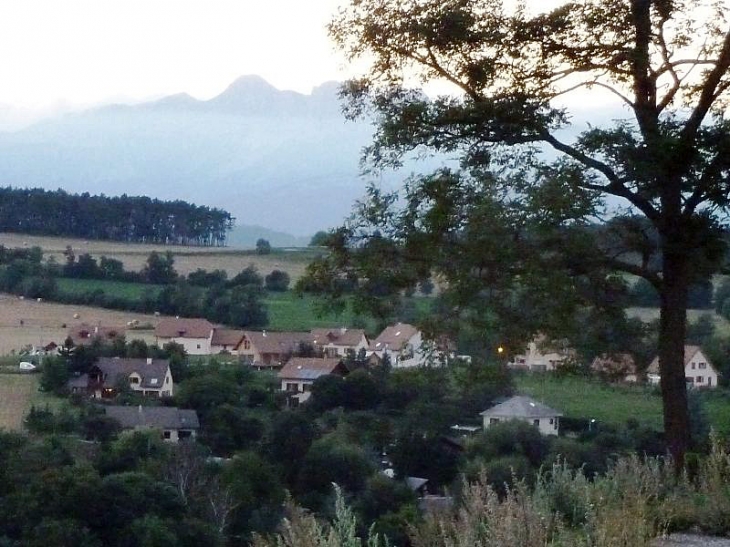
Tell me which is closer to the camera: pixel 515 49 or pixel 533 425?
pixel 515 49

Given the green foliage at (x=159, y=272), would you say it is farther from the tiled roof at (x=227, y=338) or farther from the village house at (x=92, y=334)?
the tiled roof at (x=227, y=338)

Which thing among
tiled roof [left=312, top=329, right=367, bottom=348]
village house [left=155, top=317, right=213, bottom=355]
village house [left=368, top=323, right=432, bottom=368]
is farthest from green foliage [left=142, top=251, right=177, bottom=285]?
village house [left=368, top=323, right=432, bottom=368]


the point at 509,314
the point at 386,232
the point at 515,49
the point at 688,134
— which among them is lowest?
the point at 509,314

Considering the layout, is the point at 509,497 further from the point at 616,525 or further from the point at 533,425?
the point at 533,425

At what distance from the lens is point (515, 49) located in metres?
8.09

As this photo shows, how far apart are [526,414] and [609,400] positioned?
209cm

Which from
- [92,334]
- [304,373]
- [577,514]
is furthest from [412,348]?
[92,334]

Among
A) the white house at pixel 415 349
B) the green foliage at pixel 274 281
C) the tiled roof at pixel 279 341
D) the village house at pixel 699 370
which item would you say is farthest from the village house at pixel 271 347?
the white house at pixel 415 349

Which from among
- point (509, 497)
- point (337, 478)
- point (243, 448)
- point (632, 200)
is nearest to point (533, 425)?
point (337, 478)

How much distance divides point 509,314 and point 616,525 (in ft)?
11.8

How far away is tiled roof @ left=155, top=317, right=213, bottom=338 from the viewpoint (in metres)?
23.5

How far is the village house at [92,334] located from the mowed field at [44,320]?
0.59 feet

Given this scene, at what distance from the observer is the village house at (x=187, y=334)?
2292cm

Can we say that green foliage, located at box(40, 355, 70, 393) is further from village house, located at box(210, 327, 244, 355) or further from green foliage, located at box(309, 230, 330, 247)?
green foliage, located at box(309, 230, 330, 247)
